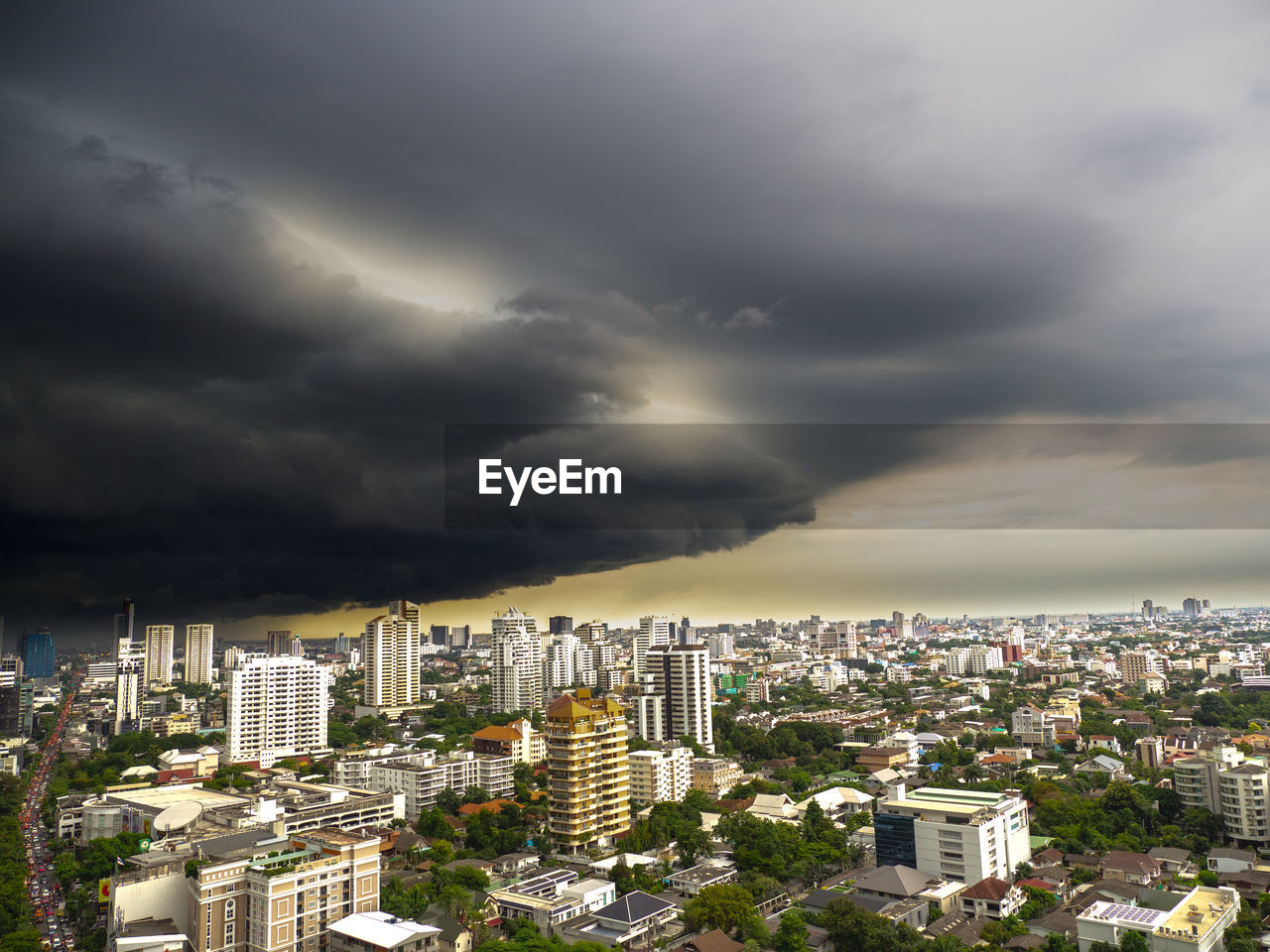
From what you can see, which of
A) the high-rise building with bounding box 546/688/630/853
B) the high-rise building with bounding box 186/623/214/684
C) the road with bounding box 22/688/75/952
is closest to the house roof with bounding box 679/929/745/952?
the high-rise building with bounding box 546/688/630/853

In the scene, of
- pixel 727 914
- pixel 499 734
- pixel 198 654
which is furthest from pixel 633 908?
pixel 198 654

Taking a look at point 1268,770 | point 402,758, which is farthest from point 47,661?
point 1268,770

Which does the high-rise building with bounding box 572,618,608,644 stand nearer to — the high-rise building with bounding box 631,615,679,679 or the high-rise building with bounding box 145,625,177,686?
the high-rise building with bounding box 631,615,679,679

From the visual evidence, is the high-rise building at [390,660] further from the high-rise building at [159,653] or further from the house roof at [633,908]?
the house roof at [633,908]

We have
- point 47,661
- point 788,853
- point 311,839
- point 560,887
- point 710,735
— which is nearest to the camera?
point 311,839

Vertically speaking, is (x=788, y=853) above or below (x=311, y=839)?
below

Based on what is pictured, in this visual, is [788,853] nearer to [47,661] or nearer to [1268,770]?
[1268,770]
